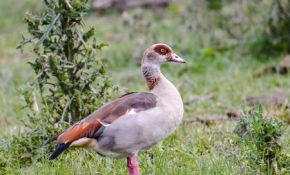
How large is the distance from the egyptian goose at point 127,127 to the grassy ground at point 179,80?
1.54 ft

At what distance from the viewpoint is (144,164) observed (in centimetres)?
593

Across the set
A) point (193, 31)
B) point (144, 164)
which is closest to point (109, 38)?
point (193, 31)

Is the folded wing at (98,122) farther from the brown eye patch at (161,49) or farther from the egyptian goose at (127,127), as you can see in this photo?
the brown eye patch at (161,49)

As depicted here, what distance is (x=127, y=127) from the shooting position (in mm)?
5102

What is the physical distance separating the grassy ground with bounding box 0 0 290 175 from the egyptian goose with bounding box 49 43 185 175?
47cm

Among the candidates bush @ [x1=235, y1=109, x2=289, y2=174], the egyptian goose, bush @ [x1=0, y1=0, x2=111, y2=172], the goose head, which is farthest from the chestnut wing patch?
bush @ [x1=0, y1=0, x2=111, y2=172]

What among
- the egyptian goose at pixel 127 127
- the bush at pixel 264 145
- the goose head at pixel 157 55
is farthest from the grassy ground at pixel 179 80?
the goose head at pixel 157 55

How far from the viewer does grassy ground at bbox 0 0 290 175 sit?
19.4ft

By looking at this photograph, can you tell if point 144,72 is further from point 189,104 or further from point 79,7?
point 189,104

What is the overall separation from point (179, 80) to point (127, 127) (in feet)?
20.2

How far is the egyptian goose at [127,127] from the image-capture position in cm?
510

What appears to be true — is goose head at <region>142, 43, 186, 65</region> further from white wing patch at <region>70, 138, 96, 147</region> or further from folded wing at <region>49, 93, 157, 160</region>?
white wing patch at <region>70, 138, 96, 147</region>

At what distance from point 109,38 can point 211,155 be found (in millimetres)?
9285

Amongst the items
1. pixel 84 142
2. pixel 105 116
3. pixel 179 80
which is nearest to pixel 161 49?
pixel 105 116
